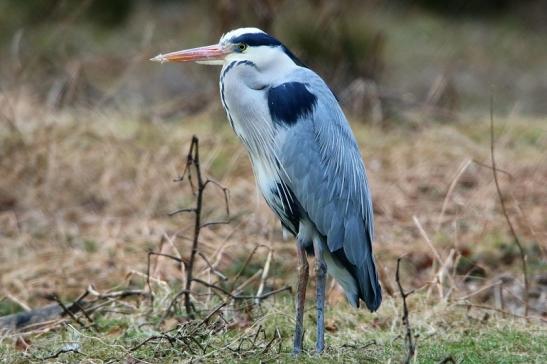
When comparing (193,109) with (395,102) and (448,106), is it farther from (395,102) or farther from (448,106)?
(448,106)

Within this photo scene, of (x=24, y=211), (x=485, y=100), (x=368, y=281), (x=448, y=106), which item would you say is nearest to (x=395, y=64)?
(x=485, y=100)

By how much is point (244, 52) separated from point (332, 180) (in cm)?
61

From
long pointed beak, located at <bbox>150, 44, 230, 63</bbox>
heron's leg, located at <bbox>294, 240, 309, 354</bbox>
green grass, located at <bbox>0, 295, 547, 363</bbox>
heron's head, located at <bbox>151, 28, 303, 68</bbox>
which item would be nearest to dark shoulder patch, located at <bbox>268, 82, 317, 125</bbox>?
heron's head, located at <bbox>151, 28, 303, 68</bbox>

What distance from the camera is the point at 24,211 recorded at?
287 inches

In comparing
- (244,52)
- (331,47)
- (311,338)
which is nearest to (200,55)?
(244,52)

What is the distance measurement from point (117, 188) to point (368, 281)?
3822mm

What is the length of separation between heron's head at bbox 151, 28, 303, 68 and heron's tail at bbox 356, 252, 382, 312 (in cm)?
86

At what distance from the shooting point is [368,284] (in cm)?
412

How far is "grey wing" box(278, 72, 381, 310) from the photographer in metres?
3.93

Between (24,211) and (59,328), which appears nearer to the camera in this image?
(59,328)

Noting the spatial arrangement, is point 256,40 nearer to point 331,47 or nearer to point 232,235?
point 232,235

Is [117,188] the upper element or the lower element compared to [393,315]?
lower

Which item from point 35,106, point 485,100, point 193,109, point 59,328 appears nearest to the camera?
point 59,328

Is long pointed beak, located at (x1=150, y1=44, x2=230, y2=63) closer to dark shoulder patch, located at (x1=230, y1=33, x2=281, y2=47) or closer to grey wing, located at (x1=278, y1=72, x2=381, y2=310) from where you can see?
dark shoulder patch, located at (x1=230, y1=33, x2=281, y2=47)
